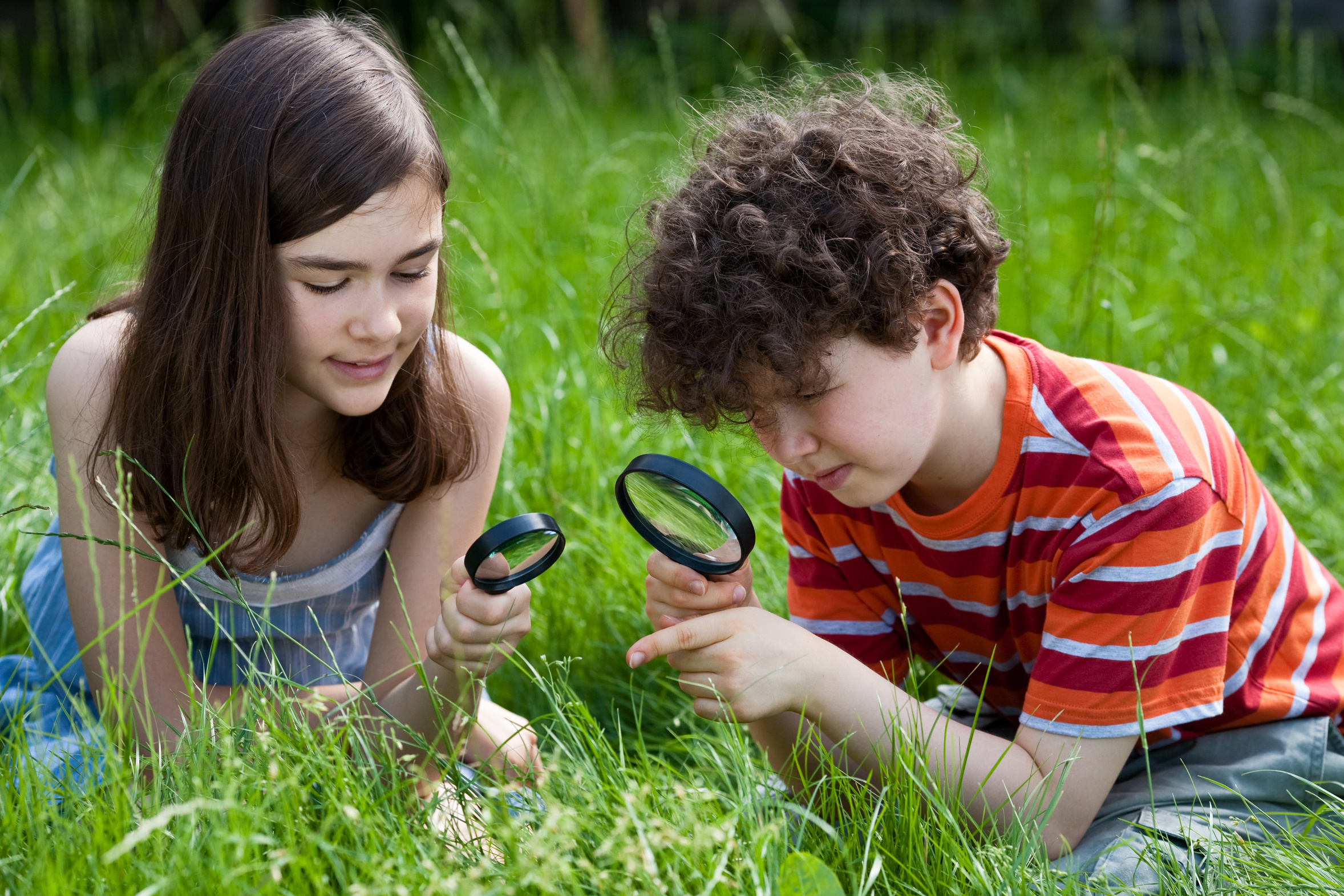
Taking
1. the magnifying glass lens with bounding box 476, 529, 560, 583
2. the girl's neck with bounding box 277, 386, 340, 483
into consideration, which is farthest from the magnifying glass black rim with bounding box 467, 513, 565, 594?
the girl's neck with bounding box 277, 386, 340, 483

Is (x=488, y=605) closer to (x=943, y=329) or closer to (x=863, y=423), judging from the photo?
(x=863, y=423)

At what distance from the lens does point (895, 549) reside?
83.0 inches

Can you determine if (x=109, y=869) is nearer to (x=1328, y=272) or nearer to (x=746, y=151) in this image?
(x=746, y=151)

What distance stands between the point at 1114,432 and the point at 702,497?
0.67 meters

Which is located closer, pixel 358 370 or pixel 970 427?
pixel 970 427

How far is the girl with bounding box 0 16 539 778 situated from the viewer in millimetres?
1891

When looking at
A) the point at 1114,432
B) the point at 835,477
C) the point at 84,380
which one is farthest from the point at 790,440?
the point at 84,380

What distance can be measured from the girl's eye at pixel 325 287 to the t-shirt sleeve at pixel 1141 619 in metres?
1.27

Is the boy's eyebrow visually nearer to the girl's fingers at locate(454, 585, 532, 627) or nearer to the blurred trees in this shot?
the girl's fingers at locate(454, 585, 532, 627)

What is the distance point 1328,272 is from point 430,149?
329 cm

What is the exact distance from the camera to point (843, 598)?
222 centimetres

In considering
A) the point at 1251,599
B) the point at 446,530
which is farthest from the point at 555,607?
the point at 1251,599

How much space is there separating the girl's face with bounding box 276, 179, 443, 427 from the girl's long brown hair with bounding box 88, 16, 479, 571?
0.03 m

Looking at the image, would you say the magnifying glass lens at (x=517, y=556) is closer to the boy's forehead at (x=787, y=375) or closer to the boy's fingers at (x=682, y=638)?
the boy's fingers at (x=682, y=638)
